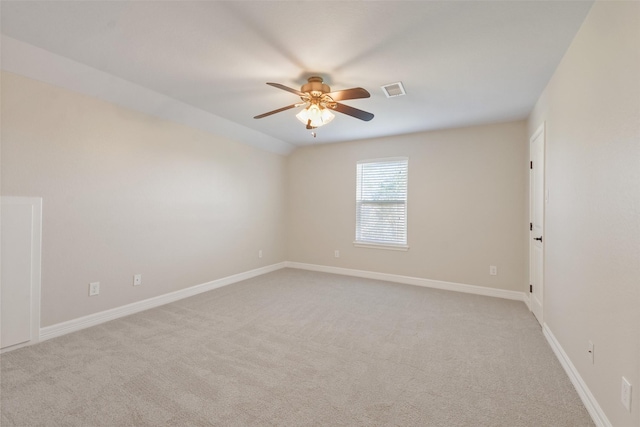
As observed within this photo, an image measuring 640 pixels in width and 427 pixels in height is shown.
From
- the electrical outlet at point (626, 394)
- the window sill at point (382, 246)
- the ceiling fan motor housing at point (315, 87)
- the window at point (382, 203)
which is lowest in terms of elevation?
the electrical outlet at point (626, 394)

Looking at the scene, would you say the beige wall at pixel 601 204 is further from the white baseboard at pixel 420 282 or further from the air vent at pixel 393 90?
the white baseboard at pixel 420 282

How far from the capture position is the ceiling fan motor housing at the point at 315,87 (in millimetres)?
2588

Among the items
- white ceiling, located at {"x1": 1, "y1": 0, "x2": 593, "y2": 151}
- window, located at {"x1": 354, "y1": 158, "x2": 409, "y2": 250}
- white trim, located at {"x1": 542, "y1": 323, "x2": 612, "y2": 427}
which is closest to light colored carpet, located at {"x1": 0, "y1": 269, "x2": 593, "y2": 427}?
white trim, located at {"x1": 542, "y1": 323, "x2": 612, "y2": 427}

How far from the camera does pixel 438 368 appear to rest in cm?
219

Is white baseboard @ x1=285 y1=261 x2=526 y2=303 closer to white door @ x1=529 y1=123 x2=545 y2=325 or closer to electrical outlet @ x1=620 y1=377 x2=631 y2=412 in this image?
white door @ x1=529 y1=123 x2=545 y2=325

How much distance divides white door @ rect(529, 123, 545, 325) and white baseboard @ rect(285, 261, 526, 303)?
19.3 inches

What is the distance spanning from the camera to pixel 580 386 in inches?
73.7

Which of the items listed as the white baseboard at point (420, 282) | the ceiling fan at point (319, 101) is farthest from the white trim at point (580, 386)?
the ceiling fan at point (319, 101)

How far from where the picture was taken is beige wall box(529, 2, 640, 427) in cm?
134

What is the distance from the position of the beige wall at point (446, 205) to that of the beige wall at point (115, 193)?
1698mm

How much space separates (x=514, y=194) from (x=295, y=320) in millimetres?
3387

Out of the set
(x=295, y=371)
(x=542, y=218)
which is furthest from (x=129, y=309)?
(x=542, y=218)

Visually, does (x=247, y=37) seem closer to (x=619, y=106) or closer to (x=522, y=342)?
(x=619, y=106)

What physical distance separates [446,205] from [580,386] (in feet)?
9.26
